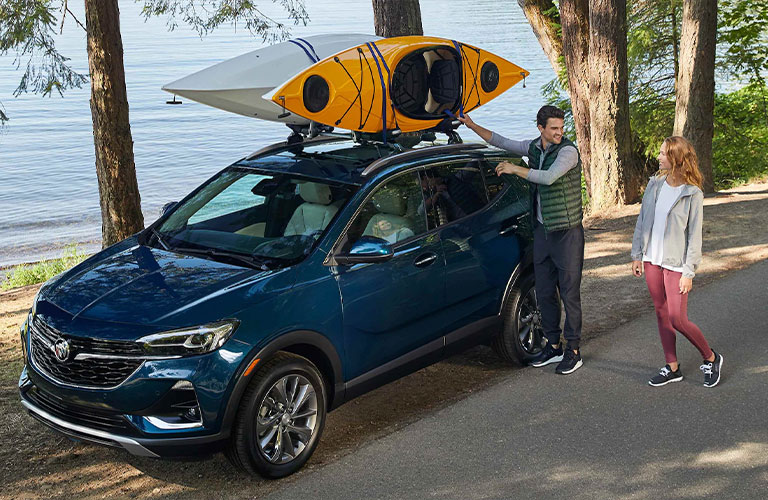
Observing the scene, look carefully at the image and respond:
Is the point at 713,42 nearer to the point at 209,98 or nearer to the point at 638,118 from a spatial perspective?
the point at 638,118

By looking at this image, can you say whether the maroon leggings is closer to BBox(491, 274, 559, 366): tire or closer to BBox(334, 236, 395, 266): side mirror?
BBox(491, 274, 559, 366): tire

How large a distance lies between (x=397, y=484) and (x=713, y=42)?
1004cm

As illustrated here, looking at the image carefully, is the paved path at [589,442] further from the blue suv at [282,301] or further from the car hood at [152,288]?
the car hood at [152,288]

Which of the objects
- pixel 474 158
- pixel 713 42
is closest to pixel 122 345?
pixel 474 158

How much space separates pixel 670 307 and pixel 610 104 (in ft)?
24.2

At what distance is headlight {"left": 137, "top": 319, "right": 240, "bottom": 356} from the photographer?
495 cm

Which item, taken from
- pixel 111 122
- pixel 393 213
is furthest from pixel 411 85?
pixel 111 122

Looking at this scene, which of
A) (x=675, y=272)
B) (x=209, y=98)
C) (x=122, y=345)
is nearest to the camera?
(x=122, y=345)

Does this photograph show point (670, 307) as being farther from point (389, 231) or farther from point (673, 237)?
point (389, 231)

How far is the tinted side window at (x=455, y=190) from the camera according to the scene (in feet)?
21.5

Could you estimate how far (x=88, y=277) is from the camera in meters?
5.82

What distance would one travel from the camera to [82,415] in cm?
517

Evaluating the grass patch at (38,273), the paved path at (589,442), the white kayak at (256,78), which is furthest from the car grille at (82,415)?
the grass patch at (38,273)

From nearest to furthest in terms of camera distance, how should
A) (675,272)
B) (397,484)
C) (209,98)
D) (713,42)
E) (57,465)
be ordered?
(397,484)
(57,465)
(675,272)
(209,98)
(713,42)
